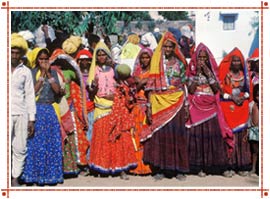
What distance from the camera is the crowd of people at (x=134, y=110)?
27.4ft

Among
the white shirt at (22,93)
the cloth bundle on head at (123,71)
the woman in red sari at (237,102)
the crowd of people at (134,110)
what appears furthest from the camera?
the woman in red sari at (237,102)

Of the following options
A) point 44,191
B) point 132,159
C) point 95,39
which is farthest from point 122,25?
point 44,191

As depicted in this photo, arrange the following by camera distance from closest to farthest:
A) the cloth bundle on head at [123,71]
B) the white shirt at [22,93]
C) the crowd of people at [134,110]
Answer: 1. the white shirt at [22,93]
2. the crowd of people at [134,110]
3. the cloth bundle on head at [123,71]

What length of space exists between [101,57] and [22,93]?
1144 mm

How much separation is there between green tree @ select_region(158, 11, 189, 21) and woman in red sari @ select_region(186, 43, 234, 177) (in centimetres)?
45

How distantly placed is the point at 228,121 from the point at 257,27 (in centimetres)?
133

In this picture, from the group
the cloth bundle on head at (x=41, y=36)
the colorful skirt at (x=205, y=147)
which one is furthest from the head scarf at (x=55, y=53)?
the colorful skirt at (x=205, y=147)

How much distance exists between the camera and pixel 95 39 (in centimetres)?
853

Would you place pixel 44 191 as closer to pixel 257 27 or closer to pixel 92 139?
pixel 92 139

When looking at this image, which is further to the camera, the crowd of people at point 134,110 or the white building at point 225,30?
the white building at point 225,30

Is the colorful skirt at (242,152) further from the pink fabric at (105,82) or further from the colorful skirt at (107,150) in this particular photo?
the pink fabric at (105,82)

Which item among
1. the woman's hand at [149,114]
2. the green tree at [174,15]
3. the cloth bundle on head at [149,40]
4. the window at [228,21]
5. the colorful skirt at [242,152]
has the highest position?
the green tree at [174,15]

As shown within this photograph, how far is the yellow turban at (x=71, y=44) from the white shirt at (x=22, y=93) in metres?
0.59

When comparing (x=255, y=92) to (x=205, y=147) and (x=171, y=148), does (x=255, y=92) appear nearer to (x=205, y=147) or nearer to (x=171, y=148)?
(x=205, y=147)
